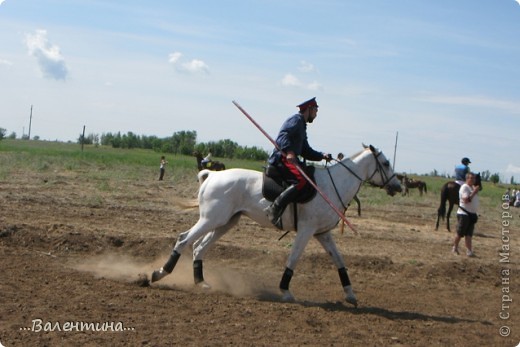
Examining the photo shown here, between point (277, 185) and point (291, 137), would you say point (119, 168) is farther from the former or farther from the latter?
point (291, 137)

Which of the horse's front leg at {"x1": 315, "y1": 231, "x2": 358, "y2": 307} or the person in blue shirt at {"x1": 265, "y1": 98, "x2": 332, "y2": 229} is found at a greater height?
the person in blue shirt at {"x1": 265, "y1": 98, "x2": 332, "y2": 229}

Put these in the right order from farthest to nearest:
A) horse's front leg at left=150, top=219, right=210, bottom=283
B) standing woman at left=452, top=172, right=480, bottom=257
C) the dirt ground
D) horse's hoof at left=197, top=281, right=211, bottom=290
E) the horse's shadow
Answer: standing woman at left=452, top=172, right=480, bottom=257 < horse's hoof at left=197, top=281, right=211, bottom=290 < horse's front leg at left=150, top=219, right=210, bottom=283 < the horse's shadow < the dirt ground

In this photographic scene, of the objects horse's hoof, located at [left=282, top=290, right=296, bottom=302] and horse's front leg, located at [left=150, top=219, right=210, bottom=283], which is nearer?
horse's hoof, located at [left=282, top=290, right=296, bottom=302]

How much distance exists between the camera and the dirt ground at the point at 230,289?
6965mm

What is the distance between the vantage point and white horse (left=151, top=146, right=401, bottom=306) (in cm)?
906

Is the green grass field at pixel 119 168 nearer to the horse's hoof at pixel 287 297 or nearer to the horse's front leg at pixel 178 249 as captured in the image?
the horse's front leg at pixel 178 249

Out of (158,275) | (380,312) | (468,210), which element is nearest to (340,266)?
(380,312)

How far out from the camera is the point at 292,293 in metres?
9.70

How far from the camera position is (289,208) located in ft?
30.1

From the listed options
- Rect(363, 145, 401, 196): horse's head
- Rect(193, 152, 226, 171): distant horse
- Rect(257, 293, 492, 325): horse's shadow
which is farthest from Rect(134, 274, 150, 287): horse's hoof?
Rect(193, 152, 226, 171): distant horse

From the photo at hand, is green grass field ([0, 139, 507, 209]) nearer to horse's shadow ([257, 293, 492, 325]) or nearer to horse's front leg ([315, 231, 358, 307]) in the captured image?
horse's front leg ([315, 231, 358, 307])

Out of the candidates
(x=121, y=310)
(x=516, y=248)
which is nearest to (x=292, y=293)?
(x=121, y=310)

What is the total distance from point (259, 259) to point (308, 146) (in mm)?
3223

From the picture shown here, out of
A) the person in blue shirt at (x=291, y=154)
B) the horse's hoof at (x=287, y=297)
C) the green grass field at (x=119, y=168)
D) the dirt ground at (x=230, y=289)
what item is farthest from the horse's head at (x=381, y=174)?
the green grass field at (x=119, y=168)
